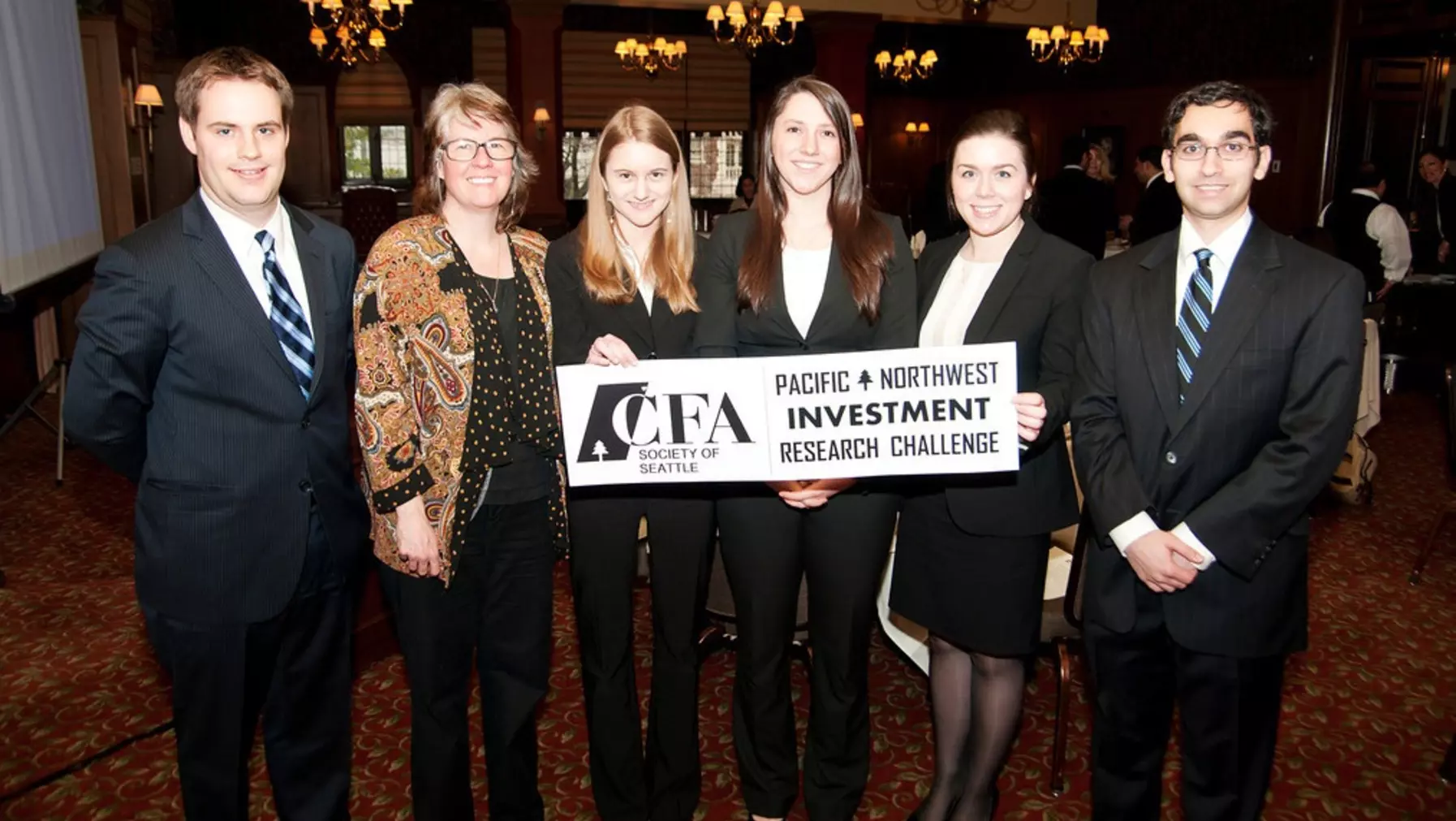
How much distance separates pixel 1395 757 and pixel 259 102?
11.1 ft

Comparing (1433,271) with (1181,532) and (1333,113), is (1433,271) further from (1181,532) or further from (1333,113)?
(1181,532)

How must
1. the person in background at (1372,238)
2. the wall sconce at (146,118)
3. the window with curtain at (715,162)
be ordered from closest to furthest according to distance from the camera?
the person in background at (1372,238), the wall sconce at (146,118), the window with curtain at (715,162)

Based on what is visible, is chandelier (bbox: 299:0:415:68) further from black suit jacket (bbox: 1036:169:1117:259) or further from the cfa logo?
the cfa logo

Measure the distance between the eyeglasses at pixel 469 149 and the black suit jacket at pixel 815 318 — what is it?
1.69ft

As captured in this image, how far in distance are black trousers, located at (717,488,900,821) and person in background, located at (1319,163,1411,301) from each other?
685 cm

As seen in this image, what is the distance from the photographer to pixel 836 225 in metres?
2.25

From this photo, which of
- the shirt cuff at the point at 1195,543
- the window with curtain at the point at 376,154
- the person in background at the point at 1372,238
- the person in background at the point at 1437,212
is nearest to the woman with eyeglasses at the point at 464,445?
the shirt cuff at the point at 1195,543

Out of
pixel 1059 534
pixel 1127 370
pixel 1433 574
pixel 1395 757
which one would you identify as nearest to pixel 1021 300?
pixel 1127 370

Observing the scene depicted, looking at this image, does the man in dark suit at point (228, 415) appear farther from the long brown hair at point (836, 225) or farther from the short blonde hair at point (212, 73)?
the long brown hair at point (836, 225)

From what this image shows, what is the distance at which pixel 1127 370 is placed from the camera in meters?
1.95

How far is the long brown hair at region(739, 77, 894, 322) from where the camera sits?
218cm

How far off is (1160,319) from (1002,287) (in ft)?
1.12

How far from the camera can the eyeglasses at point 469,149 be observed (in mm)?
2018

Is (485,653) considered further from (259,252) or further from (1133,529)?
(1133,529)
